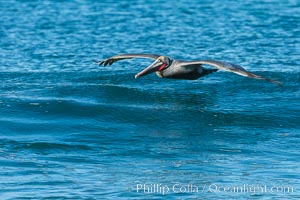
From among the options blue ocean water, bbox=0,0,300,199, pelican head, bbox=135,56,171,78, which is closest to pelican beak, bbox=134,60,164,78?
pelican head, bbox=135,56,171,78

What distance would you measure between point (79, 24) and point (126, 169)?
46.4 feet

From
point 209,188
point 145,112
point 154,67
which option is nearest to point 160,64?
point 154,67

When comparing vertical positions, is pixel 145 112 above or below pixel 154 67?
below

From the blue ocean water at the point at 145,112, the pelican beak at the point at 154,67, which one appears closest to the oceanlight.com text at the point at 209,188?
the blue ocean water at the point at 145,112

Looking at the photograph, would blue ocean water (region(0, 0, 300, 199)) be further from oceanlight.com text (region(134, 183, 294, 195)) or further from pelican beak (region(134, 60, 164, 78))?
pelican beak (region(134, 60, 164, 78))

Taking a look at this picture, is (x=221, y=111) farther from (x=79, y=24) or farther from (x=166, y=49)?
(x=79, y=24)

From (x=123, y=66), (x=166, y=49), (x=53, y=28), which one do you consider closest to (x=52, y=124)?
(x=123, y=66)

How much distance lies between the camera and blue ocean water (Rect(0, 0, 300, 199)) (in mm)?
12375

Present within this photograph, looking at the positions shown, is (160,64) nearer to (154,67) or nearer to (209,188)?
(154,67)

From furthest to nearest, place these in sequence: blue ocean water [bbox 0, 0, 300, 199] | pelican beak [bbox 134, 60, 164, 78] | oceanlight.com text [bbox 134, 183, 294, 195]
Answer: pelican beak [bbox 134, 60, 164, 78] → blue ocean water [bbox 0, 0, 300, 199] → oceanlight.com text [bbox 134, 183, 294, 195]

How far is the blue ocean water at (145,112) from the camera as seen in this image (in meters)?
12.4

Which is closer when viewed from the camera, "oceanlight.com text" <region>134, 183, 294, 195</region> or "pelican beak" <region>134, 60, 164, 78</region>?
"oceanlight.com text" <region>134, 183, 294, 195</region>

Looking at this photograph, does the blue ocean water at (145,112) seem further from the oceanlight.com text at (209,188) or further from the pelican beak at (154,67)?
the pelican beak at (154,67)

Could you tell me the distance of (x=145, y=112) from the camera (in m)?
16.5
